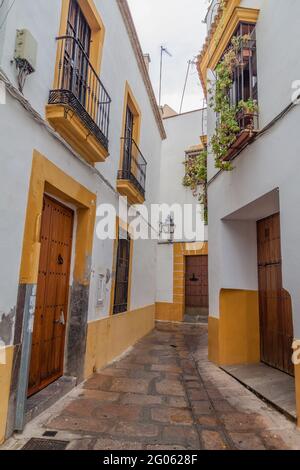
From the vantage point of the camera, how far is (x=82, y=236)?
485 cm

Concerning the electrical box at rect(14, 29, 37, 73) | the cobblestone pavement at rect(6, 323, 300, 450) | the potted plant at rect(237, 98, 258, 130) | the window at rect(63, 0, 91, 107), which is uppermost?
the window at rect(63, 0, 91, 107)

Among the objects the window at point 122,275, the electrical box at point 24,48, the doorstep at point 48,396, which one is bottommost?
the doorstep at point 48,396

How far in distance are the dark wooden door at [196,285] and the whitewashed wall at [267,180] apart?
5.63 m

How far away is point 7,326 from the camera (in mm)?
2953

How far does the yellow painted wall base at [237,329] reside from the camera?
5859mm

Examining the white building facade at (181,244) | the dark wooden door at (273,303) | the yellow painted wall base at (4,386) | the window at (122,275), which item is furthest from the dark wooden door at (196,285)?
the yellow painted wall base at (4,386)

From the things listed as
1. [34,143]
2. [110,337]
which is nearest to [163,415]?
[110,337]

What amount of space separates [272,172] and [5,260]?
11.0ft

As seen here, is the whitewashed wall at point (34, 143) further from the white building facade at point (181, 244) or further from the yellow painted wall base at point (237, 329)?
the white building facade at point (181, 244)

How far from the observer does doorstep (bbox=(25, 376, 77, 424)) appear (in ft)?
11.2

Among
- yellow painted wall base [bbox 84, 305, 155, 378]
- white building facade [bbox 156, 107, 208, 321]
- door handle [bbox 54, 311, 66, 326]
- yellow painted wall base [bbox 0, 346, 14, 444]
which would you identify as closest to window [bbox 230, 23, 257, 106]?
door handle [bbox 54, 311, 66, 326]

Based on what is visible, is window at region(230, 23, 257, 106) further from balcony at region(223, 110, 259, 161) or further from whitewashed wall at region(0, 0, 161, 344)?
whitewashed wall at region(0, 0, 161, 344)

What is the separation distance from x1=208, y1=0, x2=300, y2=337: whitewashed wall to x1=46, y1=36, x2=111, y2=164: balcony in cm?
229

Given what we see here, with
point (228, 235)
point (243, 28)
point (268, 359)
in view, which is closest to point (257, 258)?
point (228, 235)
